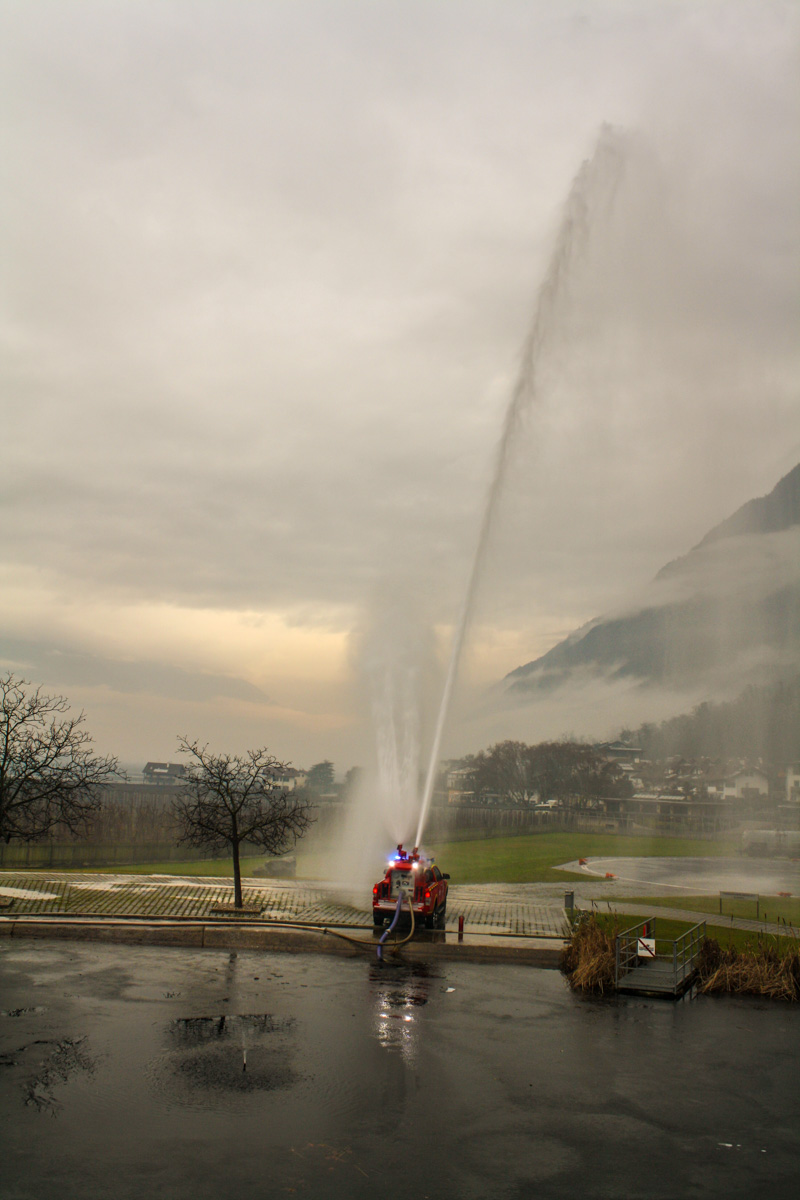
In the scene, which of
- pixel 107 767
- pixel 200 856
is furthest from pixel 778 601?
pixel 107 767

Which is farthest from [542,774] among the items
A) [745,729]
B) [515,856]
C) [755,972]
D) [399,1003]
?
[399,1003]

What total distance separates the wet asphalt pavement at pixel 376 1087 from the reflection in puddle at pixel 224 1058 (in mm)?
50

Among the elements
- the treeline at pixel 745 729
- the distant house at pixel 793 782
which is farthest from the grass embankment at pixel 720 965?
the treeline at pixel 745 729

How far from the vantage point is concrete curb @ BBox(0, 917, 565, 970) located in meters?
22.0

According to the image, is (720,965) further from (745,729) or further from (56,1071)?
(745,729)

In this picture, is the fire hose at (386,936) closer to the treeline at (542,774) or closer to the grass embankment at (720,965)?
the grass embankment at (720,965)

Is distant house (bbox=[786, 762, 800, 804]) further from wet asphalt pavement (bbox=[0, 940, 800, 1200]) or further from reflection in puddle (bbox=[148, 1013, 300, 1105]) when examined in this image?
reflection in puddle (bbox=[148, 1013, 300, 1105])

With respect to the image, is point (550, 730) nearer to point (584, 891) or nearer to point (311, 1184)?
point (584, 891)

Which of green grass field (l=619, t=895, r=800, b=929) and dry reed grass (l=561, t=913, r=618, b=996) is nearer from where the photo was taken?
dry reed grass (l=561, t=913, r=618, b=996)

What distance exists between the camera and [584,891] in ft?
129

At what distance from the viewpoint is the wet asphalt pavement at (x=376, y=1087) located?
10305 mm

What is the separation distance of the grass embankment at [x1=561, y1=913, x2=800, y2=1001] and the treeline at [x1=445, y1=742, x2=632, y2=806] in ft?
414

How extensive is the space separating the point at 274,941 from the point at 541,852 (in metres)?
45.4

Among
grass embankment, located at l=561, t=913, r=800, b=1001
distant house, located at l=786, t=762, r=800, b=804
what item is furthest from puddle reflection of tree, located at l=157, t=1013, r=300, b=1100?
distant house, located at l=786, t=762, r=800, b=804
